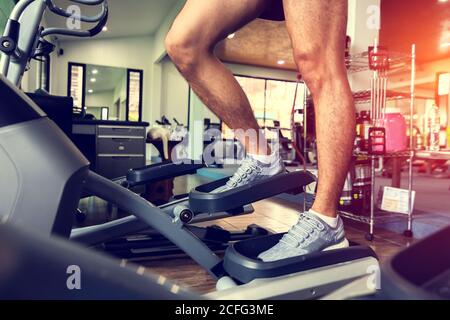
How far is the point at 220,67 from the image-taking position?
1.11 meters

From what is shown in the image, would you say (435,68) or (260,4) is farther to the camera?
(435,68)

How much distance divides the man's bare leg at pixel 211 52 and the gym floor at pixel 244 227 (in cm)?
47

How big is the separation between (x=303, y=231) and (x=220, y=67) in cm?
53

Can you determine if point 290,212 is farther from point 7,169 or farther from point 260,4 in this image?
point 7,169

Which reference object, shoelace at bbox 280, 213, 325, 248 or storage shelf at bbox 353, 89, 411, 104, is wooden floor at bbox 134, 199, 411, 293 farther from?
storage shelf at bbox 353, 89, 411, 104

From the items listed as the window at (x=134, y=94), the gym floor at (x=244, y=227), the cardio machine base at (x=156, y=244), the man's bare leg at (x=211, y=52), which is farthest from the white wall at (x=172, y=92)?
the man's bare leg at (x=211, y=52)

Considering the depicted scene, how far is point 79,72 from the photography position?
9.17m

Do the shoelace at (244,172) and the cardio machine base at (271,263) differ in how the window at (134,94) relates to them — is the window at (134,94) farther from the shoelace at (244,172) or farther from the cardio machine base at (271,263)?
the cardio machine base at (271,263)

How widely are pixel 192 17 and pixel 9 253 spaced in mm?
864

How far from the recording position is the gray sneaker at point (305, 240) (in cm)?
84

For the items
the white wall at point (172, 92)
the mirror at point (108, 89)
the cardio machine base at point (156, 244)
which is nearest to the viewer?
the cardio machine base at point (156, 244)

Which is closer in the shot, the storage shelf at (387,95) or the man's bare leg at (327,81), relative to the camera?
the man's bare leg at (327,81)

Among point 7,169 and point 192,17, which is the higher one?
point 192,17
